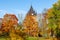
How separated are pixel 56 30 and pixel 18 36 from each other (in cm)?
2309

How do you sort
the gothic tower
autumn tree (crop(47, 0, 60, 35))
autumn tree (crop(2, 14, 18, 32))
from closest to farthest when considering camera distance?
1. autumn tree (crop(47, 0, 60, 35))
2. autumn tree (crop(2, 14, 18, 32))
3. the gothic tower

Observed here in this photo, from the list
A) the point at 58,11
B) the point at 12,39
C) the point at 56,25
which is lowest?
the point at 12,39

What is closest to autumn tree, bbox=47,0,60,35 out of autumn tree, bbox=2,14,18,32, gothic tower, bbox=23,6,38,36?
gothic tower, bbox=23,6,38,36

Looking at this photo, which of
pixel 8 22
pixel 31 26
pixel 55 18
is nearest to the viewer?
pixel 55 18

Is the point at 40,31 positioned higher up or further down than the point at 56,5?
further down

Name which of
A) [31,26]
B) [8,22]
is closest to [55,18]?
[31,26]

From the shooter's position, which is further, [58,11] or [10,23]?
[10,23]

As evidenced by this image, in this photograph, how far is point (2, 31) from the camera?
6322cm

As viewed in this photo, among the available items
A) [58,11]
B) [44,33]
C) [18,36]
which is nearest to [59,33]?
[58,11]

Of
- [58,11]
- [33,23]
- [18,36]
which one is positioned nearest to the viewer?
[18,36]

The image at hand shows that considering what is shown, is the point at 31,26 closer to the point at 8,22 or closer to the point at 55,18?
the point at 8,22

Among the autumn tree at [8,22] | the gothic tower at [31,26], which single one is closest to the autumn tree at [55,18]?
the gothic tower at [31,26]

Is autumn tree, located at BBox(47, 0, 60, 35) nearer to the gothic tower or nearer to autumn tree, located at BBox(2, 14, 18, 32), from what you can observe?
the gothic tower

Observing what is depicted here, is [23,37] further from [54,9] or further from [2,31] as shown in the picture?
[2,31]
